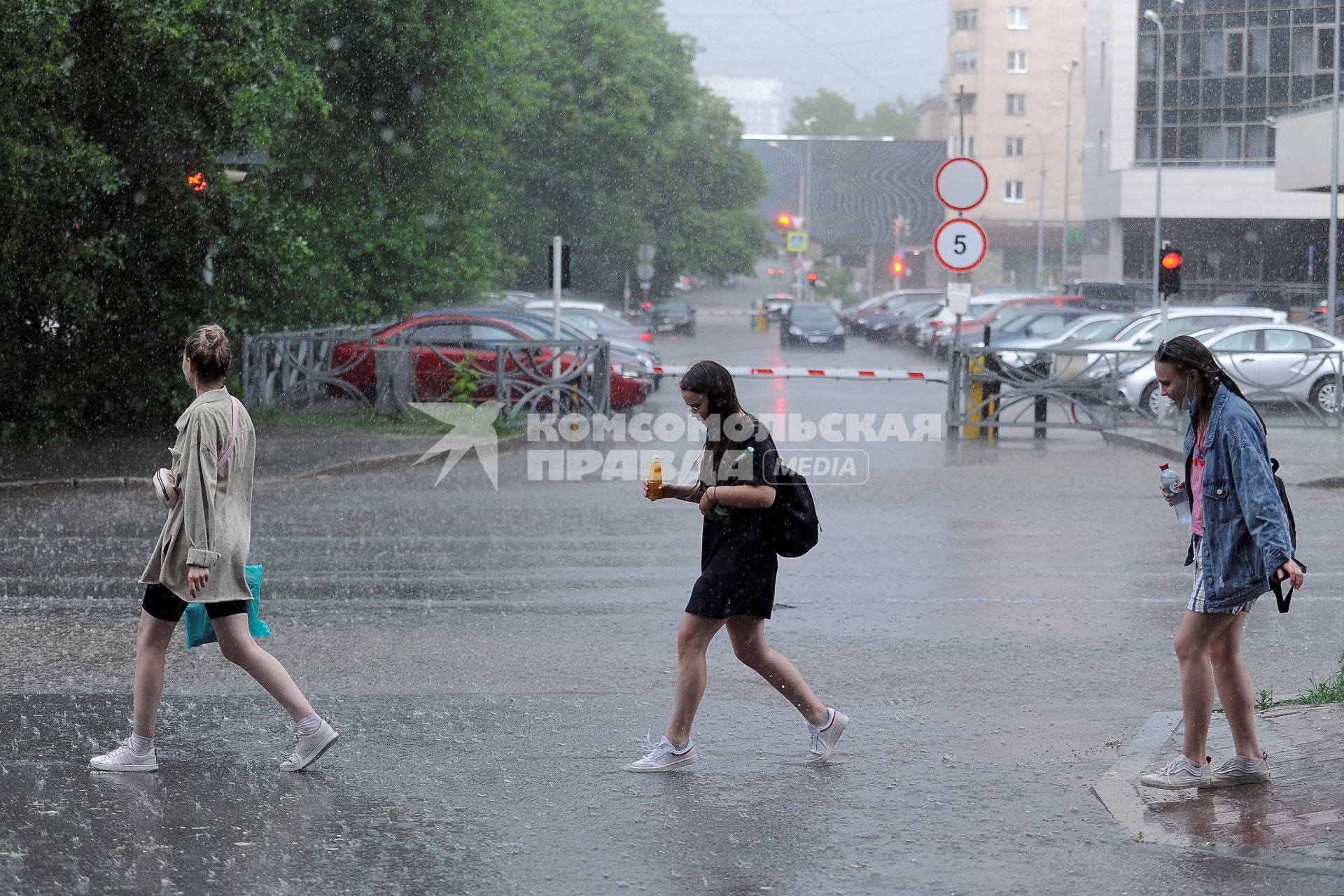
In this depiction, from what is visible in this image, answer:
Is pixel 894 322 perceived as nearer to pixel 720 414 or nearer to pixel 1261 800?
pixel 720 414

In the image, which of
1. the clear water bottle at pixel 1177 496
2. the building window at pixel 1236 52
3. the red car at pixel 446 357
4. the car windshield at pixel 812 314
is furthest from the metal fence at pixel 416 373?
the building window at pixel 1236 52

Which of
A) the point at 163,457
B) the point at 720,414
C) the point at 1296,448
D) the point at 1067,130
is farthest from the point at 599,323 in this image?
the point at 1067,130

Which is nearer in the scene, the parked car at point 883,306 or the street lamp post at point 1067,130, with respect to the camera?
the parked car at point 883,306

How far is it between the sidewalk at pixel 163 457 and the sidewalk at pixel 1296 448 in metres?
7.77

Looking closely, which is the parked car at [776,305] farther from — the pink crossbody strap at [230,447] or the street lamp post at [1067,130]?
the pink crossbody strap at [230,447]

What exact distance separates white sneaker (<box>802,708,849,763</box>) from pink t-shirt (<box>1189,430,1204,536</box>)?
1508 mm

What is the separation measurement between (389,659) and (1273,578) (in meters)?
4.33

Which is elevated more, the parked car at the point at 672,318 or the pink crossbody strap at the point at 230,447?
the parked car at the point at 672,318

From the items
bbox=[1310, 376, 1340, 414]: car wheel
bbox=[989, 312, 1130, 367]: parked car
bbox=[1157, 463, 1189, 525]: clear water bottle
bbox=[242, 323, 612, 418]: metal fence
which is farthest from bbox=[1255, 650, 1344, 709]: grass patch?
bbox=[989, 312, 1130, 367]: parked car

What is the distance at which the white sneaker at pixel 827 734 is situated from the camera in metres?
6.24

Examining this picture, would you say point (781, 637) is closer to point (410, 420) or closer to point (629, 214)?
point (410, 420)

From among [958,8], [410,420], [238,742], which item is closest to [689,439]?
[410,420]

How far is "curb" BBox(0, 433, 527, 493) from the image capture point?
1486 cm

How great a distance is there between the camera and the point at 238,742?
21.1 ft
